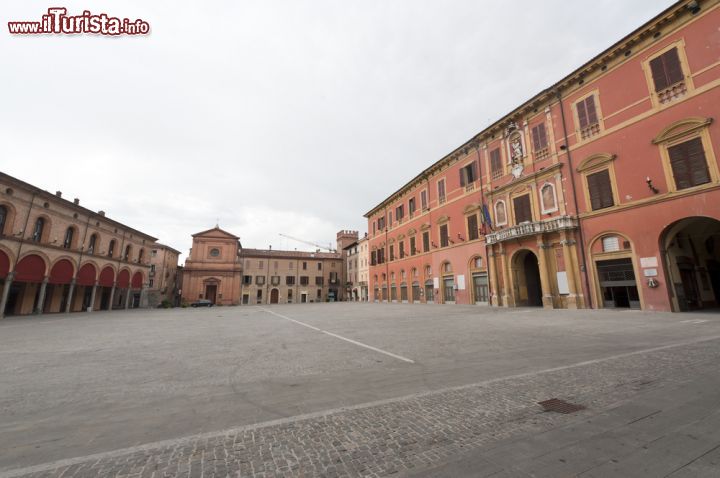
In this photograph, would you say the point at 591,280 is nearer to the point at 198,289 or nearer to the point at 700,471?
the point at 700,471

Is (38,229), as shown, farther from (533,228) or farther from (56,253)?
(533,228)

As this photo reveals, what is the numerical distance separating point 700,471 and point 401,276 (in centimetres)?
3402

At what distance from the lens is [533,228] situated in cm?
1925

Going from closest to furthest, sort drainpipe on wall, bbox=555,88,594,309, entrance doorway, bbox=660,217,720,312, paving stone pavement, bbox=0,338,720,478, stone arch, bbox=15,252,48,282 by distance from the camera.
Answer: paving stone pavement, bbox=0,338,720,478, entrance doorway, bbox=660,217,720,312, drainpipe on wall, bbox=555,88,594,309, stone arch, bbox=15,252,48,282

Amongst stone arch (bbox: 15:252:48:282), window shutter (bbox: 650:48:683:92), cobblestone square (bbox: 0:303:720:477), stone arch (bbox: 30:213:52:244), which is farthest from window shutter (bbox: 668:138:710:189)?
stone arch (bbox: 30:213:52:244)

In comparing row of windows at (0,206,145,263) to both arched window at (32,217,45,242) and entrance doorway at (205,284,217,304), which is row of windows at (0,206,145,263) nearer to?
arched window at (32,217,45,242)

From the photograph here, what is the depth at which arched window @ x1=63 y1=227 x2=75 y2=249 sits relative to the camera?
88.3 ft

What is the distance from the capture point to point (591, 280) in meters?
16.8

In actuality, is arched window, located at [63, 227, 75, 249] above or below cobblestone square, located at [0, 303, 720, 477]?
above

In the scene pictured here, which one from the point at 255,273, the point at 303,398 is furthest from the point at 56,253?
the point at 303,398

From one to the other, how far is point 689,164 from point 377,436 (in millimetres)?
18213

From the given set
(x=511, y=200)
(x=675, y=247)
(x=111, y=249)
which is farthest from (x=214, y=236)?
(x=675, y=247)

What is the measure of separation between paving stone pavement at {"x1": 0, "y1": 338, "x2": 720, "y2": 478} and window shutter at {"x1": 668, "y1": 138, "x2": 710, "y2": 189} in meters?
13.3

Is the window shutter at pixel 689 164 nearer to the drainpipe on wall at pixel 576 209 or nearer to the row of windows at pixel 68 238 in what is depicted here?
the drainpipe on wall at pixel 576 209
